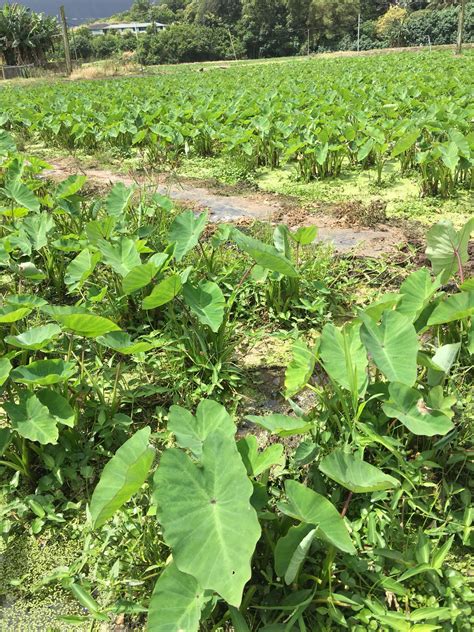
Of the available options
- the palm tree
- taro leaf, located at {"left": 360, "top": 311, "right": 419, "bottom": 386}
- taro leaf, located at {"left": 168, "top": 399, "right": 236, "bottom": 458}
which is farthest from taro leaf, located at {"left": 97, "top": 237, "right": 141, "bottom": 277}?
the palm tree

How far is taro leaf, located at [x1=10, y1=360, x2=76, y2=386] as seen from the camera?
154 centimetres

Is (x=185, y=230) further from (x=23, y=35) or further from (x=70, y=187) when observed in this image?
(x=23, y=35)

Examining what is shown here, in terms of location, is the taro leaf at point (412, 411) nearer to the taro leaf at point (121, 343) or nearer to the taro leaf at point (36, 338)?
the taro leaf at point (121, 343)

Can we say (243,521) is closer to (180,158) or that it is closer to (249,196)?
(249,196)

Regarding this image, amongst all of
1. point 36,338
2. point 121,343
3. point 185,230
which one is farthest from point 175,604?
point 185,230

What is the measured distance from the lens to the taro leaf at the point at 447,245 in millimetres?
1852

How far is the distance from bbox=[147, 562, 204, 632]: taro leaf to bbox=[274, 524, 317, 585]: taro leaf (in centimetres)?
20

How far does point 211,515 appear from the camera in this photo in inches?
40.0

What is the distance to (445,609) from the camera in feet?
3.66

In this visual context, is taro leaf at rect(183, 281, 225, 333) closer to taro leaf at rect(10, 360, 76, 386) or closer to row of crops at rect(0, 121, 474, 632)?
row of crops at rect(0, 121, 474, 632)

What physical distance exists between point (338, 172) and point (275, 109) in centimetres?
222

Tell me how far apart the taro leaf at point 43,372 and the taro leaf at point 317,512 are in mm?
830

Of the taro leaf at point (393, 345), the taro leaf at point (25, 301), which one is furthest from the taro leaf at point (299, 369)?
the taro leaf at point (25, 301)

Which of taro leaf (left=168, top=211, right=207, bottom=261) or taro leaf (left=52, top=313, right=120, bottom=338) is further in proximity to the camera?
taro leaf (left=168, top=211, right=207, bottom=261)
